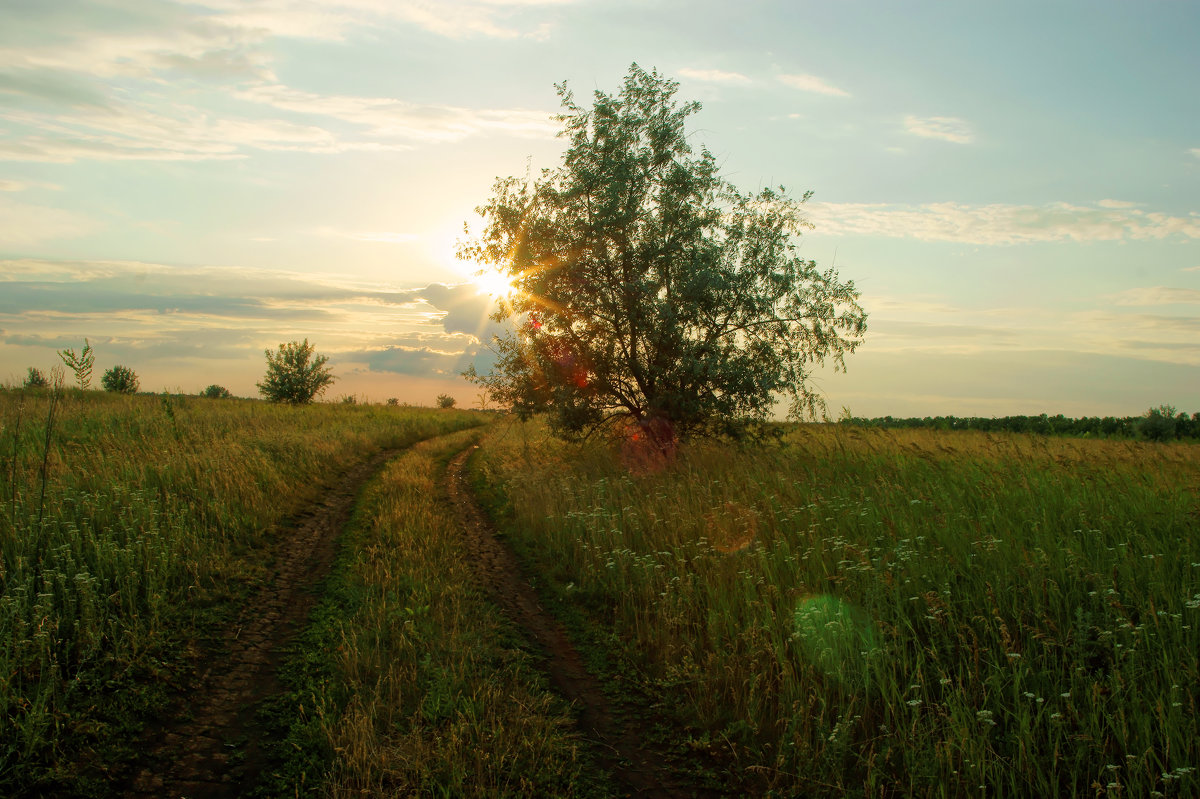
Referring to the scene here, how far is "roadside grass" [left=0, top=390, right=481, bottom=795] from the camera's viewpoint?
4801 mm

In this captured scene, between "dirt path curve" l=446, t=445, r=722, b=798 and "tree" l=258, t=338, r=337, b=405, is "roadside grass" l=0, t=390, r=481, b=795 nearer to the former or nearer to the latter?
"dirt path curve" l=446, t=445, r=722, b=798

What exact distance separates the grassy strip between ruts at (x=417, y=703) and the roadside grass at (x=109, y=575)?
121 cm

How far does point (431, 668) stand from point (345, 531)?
6368mm

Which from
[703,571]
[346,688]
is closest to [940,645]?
[703,571]

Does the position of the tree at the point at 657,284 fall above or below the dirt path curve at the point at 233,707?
above

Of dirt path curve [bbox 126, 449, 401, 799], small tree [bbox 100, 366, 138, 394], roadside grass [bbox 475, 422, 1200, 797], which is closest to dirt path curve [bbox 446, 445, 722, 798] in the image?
roadside grass [bbox 475, 422, 1200, 797]

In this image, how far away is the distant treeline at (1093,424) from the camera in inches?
1141

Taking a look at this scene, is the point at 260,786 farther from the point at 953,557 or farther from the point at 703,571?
the point at 953,557

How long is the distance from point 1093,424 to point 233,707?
152 ft

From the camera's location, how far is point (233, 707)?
5.42 m

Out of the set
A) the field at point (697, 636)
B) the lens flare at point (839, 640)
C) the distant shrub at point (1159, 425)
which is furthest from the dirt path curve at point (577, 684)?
the distant shrub at point (1159, 425)

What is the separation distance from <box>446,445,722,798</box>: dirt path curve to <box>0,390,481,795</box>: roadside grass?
332 cm

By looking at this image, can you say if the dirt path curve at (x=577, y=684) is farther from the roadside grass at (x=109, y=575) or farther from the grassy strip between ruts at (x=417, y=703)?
the roadside grass at (x=109, y=575)

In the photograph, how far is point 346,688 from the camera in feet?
18.2
